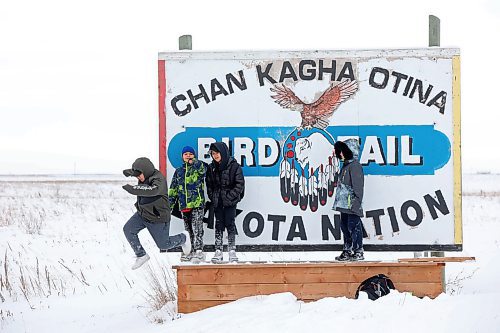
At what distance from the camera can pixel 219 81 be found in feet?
34.0

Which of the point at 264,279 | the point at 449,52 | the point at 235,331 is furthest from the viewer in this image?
the point at 449,52

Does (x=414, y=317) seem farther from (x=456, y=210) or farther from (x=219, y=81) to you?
(x=219, y=81)

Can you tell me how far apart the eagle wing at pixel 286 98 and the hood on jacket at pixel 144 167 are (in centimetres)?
221

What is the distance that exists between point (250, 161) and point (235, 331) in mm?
3060

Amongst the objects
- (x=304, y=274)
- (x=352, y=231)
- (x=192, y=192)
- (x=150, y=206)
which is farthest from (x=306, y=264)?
(x=150, y=206)

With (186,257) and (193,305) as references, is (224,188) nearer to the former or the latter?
(186,257)

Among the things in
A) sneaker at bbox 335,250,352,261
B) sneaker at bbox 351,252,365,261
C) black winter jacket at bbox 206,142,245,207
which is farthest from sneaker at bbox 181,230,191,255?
sneaker at bbox 351,252,365,261

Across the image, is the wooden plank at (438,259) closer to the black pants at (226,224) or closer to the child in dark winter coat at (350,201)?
the child in dark winter coat at (350,201)

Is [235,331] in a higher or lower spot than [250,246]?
lower

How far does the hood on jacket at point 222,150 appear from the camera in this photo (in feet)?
31.4

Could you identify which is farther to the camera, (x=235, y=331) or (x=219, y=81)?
(x=219, y=81)

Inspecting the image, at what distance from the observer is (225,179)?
9.64 metres

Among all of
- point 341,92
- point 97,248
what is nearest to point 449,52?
point 341,92

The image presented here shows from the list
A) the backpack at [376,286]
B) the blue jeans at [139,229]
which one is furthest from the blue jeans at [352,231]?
the blue jeans at [139,229]
